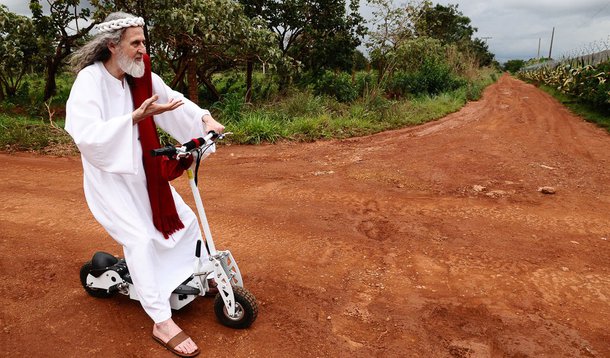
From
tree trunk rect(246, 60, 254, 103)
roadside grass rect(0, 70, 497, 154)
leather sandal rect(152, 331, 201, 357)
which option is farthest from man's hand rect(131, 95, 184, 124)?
tree trunk rect(246, 60, 254, 103)

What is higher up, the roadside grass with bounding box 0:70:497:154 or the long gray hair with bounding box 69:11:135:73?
the long gray hair with bounding box 69:11:135:73

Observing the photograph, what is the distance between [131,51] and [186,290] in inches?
59.1

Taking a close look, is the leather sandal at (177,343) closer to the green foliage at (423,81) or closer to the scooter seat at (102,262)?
the scooter seat at (102,262)

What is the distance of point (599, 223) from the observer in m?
4.34

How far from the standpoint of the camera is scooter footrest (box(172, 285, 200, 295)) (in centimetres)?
271

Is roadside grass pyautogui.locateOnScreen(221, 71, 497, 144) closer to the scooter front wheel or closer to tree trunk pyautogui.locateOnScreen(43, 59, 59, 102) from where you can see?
tree trunk pyautogui.locateOnScreen(43, 59, 59, 102)

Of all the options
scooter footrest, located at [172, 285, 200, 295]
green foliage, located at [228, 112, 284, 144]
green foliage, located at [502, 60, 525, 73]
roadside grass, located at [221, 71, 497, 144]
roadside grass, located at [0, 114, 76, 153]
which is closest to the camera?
scooter footrest, located at [172, 285, 200, 295]

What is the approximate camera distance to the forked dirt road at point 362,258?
8.59ft

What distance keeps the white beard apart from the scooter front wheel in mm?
1430

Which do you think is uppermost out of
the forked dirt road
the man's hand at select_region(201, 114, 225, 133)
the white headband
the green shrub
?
the white headband

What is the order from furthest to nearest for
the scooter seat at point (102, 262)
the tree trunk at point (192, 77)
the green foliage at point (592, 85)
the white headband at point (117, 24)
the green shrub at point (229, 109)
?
the green foliage at point (592, 85) → the tree trunk at point (192, 77) → the green shrub at point (229, 109) → the scooter seat at point (102, 262) → the white headband at point (117, 24)

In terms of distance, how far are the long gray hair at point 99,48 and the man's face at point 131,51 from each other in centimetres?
3

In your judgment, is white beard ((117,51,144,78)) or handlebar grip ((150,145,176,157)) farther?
white beard ((117,51,144,78))

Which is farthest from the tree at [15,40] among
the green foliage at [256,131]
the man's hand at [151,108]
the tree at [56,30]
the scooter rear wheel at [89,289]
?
the man's hand at [151,108]
